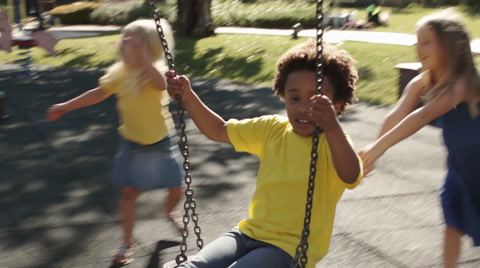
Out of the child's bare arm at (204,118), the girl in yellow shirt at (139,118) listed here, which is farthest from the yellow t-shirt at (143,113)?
the child's bare arm at (204,118)

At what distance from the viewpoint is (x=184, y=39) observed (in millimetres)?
15070

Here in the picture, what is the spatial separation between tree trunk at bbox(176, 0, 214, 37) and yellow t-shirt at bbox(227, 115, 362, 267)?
1262cm

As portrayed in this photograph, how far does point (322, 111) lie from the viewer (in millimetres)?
2309

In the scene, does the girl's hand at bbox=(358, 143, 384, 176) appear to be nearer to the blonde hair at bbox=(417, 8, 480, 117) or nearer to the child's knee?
the blonde hair at bbox=(417, 8, 480, 117)

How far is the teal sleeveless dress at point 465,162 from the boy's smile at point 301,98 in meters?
0.98

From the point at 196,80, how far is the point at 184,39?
4.35 metres

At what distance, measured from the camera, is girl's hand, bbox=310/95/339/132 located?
2.31 m

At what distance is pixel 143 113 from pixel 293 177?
163 centimetres

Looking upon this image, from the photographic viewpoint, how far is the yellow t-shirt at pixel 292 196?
259 cm

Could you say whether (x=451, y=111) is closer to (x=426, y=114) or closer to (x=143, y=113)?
(x=426, y=114)

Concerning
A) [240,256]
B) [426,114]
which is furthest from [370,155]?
[240,256]

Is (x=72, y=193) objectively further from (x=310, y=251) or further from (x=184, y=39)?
(x=184, y=39)

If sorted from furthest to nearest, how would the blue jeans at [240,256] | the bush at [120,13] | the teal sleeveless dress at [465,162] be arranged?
the bush at [120,13]
the teal sleeveless dress at [465,162]
the blue jeans at [240,256]

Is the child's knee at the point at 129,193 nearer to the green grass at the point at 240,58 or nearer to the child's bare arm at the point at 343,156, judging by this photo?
the child's bare arm at the point at 343,156
